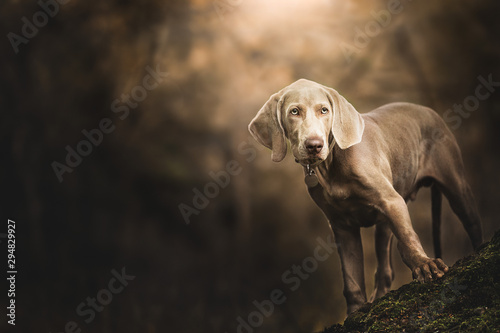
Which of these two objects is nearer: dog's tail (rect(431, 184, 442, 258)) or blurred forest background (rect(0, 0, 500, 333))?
dog's tail (rect(431, 184, 442, 258))

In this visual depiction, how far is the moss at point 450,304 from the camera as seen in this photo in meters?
2.60

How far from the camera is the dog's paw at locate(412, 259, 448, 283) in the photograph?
3.01 m

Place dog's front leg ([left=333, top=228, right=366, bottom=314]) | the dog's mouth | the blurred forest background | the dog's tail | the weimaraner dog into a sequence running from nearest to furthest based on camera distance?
the dog's mouth, the weimaraner dog, dog's front leg ([left=333, top=228, right=366, bottom=314]), the dog's tail, the blurred forest background

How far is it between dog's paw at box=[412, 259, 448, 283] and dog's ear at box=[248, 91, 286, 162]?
946 millimetres

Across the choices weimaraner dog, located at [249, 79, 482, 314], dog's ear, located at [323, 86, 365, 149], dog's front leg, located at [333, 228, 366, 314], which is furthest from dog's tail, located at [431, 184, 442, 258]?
dog's ear, located at [323, 86, 365, 149]

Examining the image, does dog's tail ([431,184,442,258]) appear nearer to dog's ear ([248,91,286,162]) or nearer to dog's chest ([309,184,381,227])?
dog's chest ([309,184,381,227])

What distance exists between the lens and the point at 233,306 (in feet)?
17.8

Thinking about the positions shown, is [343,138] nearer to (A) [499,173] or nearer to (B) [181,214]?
(B) [181,214]

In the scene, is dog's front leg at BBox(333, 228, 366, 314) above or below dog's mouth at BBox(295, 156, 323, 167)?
below

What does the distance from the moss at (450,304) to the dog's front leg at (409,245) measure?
0.28 ft

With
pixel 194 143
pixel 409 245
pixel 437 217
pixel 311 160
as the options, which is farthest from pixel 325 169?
pixel 194 143

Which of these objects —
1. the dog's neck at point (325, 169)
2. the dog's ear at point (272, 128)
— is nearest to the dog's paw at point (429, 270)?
the dog's neck at point (325, 169)

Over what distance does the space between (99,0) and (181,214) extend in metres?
2.08

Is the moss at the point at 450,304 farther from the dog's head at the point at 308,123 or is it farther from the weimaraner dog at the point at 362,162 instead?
the dog's head at the point at 308,123
